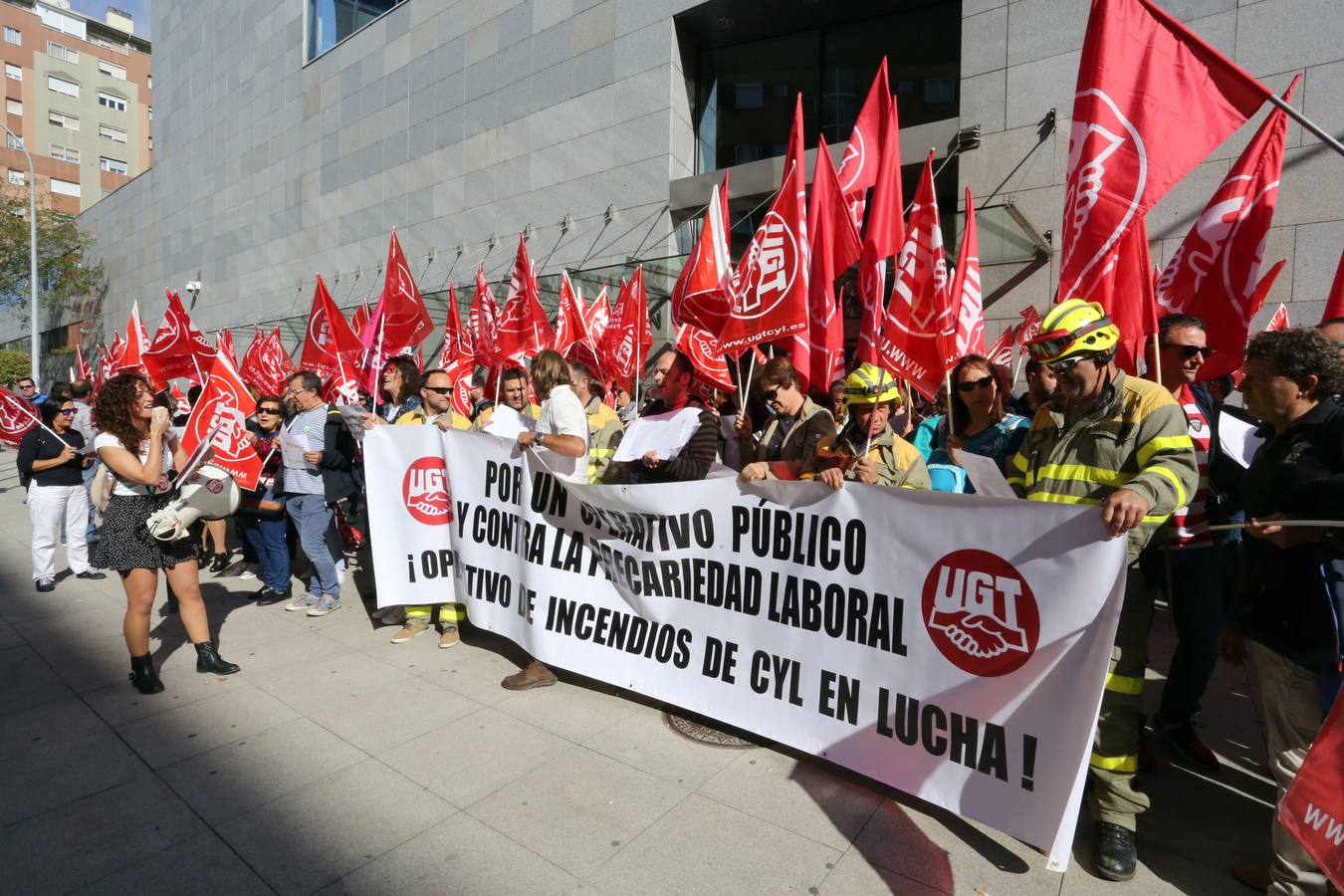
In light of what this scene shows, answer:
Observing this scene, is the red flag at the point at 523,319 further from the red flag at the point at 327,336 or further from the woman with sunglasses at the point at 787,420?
the woman with sunglasses at the point at 787,420

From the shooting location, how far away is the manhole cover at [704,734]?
354 cm

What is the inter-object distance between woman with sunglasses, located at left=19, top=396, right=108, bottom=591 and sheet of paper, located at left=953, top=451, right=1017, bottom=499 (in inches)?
306

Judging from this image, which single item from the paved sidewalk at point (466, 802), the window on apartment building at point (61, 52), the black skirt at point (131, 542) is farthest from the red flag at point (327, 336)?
the window on apartment building at point (61, 52)

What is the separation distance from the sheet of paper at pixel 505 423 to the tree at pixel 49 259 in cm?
4000

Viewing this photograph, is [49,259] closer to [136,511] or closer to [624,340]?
[624,340]

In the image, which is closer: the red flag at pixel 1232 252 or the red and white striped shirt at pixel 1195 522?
the red and white striped shirt at pixel 1195 522

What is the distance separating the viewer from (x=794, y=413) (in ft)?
13.3

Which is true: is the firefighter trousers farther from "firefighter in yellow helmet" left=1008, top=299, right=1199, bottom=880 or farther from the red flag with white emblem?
the red flag with white emblem

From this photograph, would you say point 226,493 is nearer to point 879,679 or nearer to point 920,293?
point 879,679

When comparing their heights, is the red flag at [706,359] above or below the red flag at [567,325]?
below

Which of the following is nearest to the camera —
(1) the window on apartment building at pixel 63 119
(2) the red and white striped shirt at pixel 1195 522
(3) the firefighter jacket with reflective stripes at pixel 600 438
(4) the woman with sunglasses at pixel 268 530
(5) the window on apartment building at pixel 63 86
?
(2) the red and white striped shirt at pixel 1195 522

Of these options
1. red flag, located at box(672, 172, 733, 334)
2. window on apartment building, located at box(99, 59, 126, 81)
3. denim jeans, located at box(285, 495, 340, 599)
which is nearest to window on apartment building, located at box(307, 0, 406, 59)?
red flag, located at box(672, 172, 733, 334)

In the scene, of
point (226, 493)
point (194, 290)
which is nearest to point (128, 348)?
point (226, 493)

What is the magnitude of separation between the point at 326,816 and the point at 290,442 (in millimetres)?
3564
